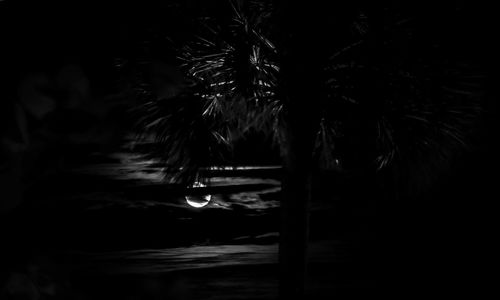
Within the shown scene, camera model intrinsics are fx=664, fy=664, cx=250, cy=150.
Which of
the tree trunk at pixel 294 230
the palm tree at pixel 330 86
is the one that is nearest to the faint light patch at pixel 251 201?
the tree trunk at pixel 294 230

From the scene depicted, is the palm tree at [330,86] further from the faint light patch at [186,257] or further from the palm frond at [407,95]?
the faint light patch at [186,257]

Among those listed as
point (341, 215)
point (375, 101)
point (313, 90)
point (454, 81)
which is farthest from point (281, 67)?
point (341, 215)

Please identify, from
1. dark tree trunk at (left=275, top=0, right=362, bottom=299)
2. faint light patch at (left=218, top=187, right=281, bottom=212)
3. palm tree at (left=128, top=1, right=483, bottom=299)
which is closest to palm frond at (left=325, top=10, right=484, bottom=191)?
palm tree at (left=128, top=1, right=483, bottom=299)

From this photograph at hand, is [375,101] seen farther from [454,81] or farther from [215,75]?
[215,75]

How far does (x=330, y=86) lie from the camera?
9.31m

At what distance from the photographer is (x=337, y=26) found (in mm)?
8391

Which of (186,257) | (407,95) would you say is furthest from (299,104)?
(186,257)

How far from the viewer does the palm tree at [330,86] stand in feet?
27.8

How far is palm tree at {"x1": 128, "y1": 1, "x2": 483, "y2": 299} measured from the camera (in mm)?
8469

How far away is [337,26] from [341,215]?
29574 millimetres

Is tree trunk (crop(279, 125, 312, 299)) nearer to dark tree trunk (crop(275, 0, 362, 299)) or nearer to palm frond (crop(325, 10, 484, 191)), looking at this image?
dark tree trunk (crop(275, 0, 362, 299))

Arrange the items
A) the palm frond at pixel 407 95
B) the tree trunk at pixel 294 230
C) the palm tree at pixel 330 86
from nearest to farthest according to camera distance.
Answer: the palm tree at pixel 330 86 → the palm frond at pixel 407 95 → the tree trunk at pixel 294 230

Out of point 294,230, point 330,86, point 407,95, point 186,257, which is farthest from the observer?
point 186,257

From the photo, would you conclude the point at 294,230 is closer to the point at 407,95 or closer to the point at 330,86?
the point at 330,86
